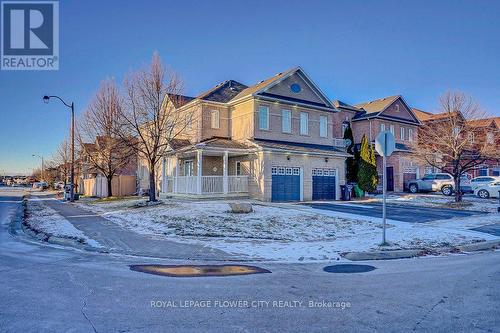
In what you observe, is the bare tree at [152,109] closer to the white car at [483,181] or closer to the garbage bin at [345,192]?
the garbage bin at [345,192]

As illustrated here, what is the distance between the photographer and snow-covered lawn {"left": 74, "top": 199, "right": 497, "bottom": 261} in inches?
372

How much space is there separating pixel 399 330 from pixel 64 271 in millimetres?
6038

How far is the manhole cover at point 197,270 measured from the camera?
687 cm

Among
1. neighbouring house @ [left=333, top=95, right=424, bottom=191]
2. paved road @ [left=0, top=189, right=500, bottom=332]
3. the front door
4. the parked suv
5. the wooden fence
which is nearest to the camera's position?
paved road @ [left=0, top=189, right=500, bottom=332]

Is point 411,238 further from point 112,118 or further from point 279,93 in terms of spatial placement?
point 112,118

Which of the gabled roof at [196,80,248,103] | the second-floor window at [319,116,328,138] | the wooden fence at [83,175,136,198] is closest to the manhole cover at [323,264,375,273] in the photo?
the gabled roof at [196,80,248,103]

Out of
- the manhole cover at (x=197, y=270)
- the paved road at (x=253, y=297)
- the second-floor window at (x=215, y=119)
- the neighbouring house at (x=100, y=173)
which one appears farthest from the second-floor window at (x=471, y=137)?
the neighbouring house at (x=100, y=173)

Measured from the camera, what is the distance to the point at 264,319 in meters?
4.49

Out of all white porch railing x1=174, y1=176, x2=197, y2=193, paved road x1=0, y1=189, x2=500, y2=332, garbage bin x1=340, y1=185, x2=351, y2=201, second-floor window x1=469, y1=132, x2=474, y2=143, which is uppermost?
second-floor window x1=469, y1=132, x2=474, y2=143

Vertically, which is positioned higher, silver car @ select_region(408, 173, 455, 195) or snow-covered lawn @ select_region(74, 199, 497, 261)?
silver car @ select_region(408, 173, 455, 195)

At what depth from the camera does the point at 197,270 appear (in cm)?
720

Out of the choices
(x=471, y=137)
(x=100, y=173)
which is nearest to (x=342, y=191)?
(x=471, y=137)

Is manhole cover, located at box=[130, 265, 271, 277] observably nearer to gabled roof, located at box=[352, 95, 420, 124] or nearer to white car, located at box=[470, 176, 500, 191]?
white car, located at box=[470, 176, 500, 191]

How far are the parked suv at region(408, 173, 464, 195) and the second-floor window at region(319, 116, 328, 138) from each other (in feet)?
36.6
